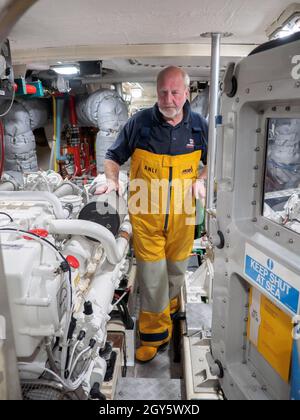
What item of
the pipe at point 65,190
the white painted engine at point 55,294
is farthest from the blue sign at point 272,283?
the pipe at point 65,190

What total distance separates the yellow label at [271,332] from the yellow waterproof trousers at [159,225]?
1.04 m

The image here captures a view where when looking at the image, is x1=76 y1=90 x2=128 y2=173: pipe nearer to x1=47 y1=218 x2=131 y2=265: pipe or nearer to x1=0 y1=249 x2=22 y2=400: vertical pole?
x1=47 y1=218 x2=131 y2=265: pipe

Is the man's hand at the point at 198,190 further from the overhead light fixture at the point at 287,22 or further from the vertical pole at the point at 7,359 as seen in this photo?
the vertical pole at the point at 7,359

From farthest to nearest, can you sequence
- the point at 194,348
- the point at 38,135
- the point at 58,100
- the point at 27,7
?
the point at 38,135
the point at 58,100
the point at 194,348
the point at 27,7

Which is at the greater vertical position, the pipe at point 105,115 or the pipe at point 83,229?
the pipe at point 105,115

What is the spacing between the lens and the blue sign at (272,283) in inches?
42.0

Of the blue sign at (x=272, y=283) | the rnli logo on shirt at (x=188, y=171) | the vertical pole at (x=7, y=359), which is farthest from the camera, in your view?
the rnli logo on shirt at (x=188, y=171)

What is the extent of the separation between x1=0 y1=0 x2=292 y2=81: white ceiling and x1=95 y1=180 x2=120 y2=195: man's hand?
3.24ft

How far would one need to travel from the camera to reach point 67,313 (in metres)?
1.36

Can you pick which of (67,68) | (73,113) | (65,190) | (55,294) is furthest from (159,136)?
(73,113)

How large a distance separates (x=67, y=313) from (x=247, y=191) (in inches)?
35.6

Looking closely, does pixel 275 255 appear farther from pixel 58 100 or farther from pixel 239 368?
pixel 58 100

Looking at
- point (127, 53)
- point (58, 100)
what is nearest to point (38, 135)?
point (58, 100)

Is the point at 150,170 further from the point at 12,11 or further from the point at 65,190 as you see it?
the point at 12,11
